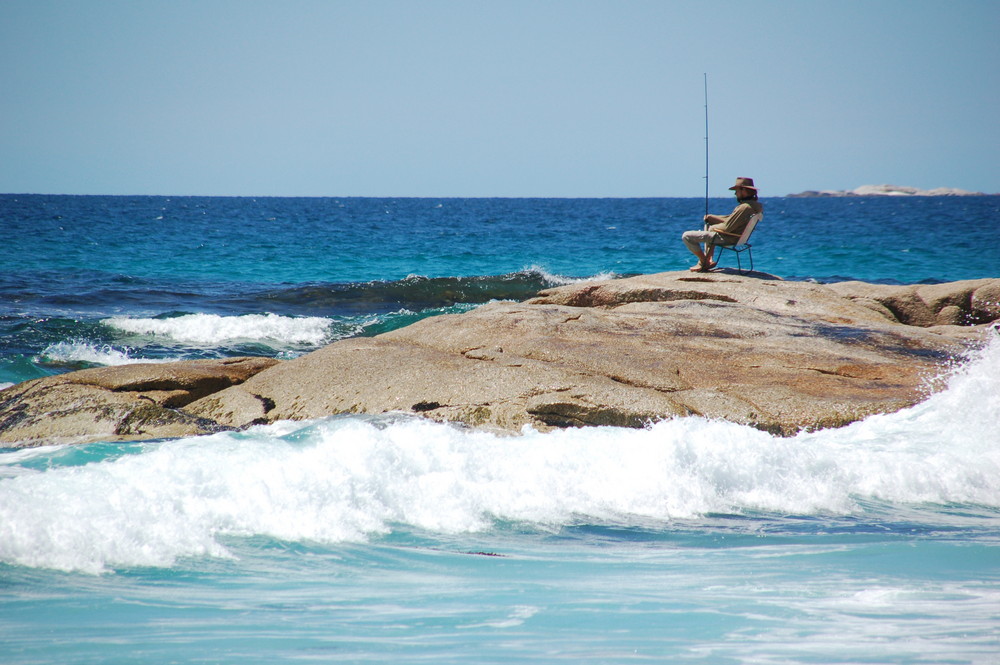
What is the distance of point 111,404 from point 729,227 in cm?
883

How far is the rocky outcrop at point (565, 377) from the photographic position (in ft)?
22.4

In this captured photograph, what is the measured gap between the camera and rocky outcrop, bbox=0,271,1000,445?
269 inches

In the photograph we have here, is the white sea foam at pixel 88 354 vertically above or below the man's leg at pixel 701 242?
below

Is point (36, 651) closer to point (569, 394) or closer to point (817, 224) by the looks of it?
→ point (569, 394)

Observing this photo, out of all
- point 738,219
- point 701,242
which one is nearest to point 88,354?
point 701,242

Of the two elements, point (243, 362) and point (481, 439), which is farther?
point (243, 362)

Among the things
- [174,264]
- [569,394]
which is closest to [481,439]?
[569,394]

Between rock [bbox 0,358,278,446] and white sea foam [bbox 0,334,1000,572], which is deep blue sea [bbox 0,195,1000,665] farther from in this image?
rock [bbox 0,358,278,446]

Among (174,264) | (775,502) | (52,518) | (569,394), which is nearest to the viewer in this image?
(52,518)

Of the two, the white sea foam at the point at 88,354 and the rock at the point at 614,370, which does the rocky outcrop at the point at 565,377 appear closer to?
the rock at the point at 614,370

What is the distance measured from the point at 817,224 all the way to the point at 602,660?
49741mm

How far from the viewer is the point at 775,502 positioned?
18.8 feet

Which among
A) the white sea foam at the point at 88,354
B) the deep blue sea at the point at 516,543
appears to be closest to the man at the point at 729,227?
the deep blue sea at the point at 516,543

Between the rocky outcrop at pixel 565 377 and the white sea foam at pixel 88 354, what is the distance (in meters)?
3.69
